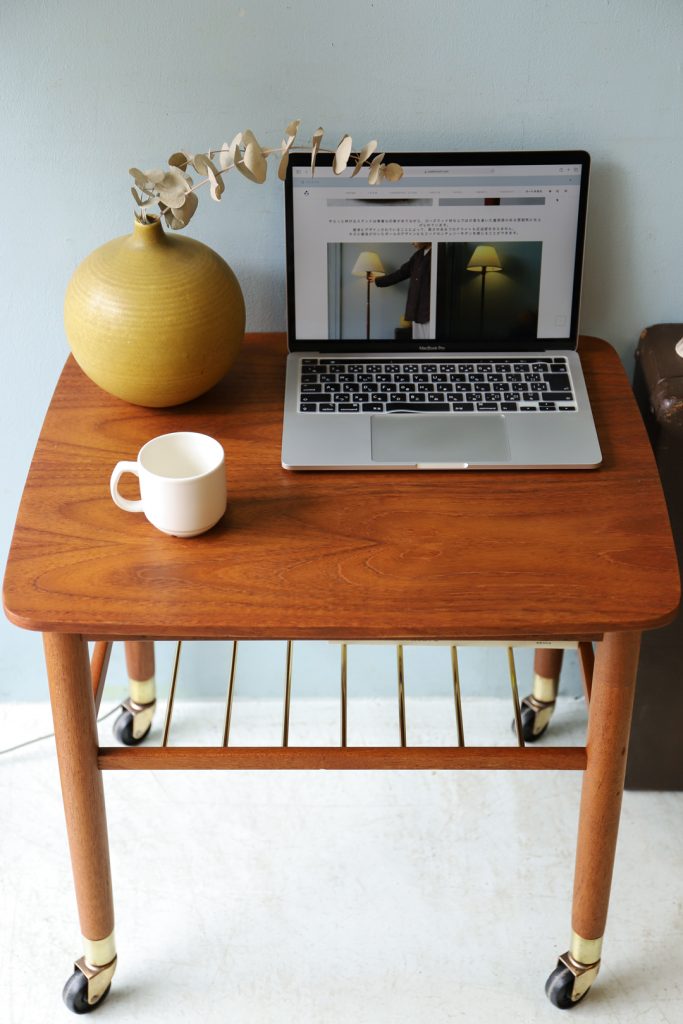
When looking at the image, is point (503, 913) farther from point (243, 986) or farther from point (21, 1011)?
point (21, 1011)

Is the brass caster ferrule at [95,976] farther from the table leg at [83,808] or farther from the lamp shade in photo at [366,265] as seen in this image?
the lamp shade in photo at [366,265]

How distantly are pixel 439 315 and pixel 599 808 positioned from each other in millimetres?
603

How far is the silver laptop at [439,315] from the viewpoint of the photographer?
4.17 ft

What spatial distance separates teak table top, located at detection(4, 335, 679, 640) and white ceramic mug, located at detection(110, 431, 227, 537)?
23mm

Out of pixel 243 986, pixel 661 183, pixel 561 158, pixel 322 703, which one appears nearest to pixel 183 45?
pixel 561 158

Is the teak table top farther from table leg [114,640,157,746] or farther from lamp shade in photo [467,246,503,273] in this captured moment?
table leg [114,640,157,746]

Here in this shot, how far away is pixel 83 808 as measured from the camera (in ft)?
4.20

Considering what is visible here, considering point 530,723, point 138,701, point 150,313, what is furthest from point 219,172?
point 530,723

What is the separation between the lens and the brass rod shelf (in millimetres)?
1244

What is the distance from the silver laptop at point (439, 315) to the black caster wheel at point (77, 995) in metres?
0.71

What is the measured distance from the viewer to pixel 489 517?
1.18m

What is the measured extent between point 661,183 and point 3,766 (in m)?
1.27

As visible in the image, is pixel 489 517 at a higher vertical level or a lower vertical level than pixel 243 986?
higher

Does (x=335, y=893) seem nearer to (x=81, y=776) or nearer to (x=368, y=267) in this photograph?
(x=81, y=776)
